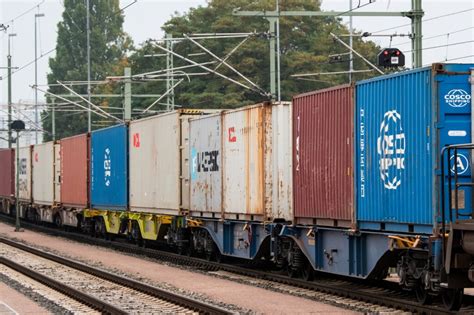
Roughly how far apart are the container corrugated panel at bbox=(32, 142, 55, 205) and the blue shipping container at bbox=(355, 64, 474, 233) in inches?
1062

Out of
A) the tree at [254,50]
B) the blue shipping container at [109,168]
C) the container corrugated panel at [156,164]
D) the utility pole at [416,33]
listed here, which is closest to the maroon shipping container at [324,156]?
the utility pole at [416,33]

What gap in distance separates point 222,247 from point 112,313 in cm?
861

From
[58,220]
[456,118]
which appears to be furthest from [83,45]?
[456,118]

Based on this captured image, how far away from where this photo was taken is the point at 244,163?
22.0m

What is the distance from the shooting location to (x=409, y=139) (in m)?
14.8

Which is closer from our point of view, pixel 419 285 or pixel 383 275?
pixel 419 285

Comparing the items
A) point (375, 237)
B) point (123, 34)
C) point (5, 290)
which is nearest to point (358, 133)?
point (375, 237)

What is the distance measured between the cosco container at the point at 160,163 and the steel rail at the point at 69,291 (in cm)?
447

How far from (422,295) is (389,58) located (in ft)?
31.8

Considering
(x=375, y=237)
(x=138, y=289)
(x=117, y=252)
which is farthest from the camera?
(x=117, y=252)

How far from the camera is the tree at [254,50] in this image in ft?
211

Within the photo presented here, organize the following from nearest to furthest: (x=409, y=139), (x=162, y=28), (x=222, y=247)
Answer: (x=409, y=139) < (x=222, y=247) < (x=162, y=28)

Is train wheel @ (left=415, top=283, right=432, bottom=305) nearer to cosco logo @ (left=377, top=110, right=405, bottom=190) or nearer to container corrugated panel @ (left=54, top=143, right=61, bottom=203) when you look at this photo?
cosco logo @ (left=377, top=110, right=405, bottom=190)

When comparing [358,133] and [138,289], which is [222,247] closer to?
[138,289]
